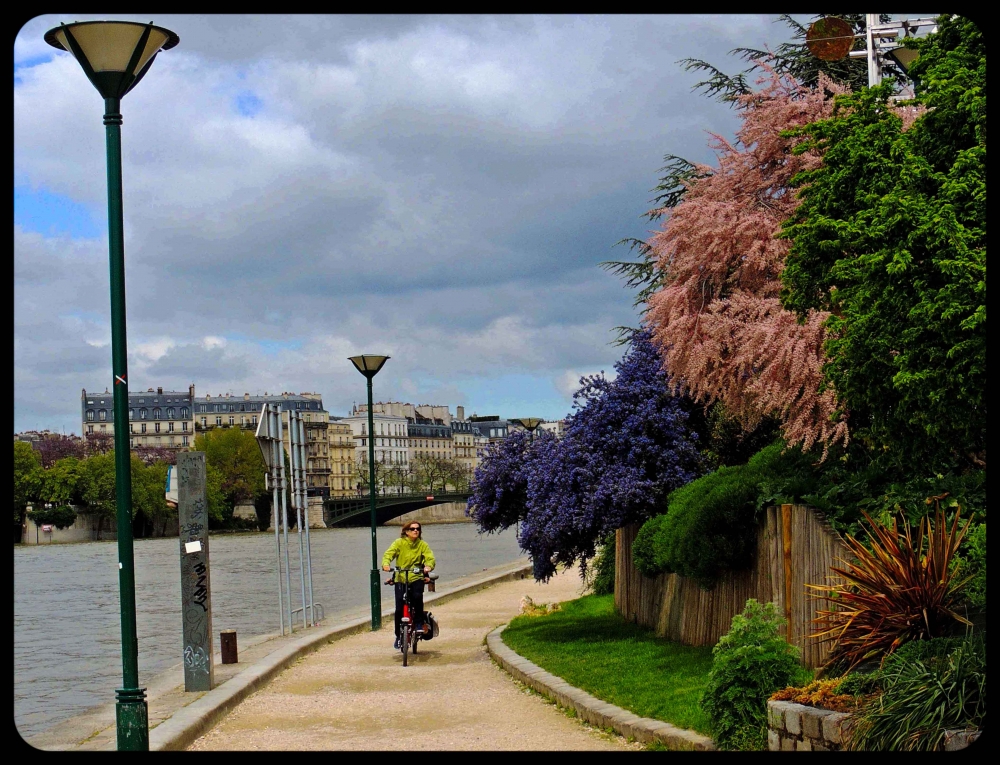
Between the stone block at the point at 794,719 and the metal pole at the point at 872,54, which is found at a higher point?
the metal pole at the point at 872,54

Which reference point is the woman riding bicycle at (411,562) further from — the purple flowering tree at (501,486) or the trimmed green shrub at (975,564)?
the trimmed green shrub at (975,564)

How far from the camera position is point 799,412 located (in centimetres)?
1285

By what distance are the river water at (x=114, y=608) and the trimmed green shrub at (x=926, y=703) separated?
898cm

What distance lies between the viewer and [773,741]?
7918 millimetres

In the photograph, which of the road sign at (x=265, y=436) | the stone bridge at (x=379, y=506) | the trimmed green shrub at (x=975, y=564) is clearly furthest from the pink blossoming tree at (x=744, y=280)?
the stone bridge at (x=379, y=506)

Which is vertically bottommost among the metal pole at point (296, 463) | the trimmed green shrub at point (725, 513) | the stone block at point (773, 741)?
the stone block at point (773, 741)

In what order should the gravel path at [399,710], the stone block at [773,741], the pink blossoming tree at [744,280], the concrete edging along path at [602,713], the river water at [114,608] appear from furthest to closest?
the river water at [114,608] < the pink blossoming tree at [744,280] < the gravel path at [399,710] < the concrete edging along path at [602,713] < the stone block at [773,741]

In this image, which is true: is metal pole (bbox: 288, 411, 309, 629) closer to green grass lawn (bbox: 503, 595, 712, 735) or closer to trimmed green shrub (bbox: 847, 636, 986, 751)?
green grass lawn (bbox: 503, 595, 712, 735)

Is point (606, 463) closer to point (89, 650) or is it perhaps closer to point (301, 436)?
point (301, 436)

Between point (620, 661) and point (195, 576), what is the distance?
4.22m

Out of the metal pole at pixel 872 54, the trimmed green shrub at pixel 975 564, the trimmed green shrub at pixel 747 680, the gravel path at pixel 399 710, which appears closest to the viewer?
the trimmed green shrub at pixel 975 564

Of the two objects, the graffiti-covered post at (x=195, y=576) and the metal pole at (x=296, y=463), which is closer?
the graffiti-covered post at (x=195, y=576)

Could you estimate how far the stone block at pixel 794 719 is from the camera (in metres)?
7.66

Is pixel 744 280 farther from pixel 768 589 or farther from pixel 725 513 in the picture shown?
pixel 768 589
